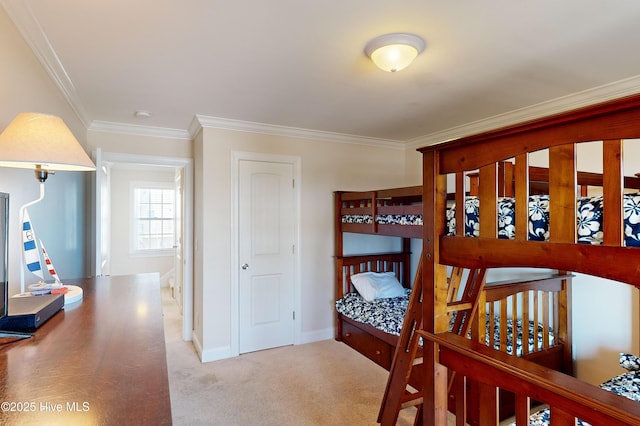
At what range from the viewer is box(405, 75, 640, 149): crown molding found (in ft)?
7.82

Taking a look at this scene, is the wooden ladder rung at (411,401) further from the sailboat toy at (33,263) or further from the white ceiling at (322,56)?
the white ceiling at (322,56)

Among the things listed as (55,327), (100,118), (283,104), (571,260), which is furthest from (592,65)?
(100,118)

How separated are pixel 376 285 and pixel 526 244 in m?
2.65

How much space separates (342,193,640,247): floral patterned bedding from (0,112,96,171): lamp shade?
1526 millimetres

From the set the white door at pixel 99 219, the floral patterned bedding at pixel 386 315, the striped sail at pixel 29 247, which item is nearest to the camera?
the striped sail at pixel 29 247

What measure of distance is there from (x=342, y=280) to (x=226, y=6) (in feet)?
9.66

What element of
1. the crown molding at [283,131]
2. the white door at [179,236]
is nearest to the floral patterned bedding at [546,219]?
the crown molding at [283,131]

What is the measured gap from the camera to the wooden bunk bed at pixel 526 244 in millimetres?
894

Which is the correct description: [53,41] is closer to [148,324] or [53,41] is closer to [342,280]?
[148,324]

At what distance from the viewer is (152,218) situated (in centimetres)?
619

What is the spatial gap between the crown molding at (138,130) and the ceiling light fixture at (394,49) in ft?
8.07

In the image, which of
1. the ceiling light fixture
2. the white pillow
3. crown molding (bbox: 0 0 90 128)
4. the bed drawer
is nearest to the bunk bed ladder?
the bed drawer

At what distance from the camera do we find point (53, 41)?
5.96 ft

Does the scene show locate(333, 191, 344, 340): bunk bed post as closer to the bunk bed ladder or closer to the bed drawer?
the bed drawer
